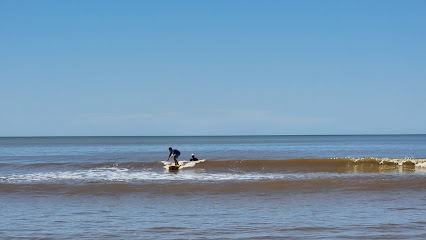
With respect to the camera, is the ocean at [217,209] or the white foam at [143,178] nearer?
the ocean at [217,209]

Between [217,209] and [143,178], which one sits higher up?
[217,209]

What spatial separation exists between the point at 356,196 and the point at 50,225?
9.32 metres

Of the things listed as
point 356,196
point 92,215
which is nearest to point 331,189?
point 356,196

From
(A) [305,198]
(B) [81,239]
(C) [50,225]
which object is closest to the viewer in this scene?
(B) [81,239]

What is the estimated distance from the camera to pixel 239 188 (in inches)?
671

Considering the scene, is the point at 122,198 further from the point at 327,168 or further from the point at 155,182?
the point at 327,168

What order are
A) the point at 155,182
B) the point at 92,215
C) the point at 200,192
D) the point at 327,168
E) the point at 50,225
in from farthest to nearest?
the point at 327,168 → the point at 155,182 → the point at 200,192 → the point at 92,215 → the point at 50,225

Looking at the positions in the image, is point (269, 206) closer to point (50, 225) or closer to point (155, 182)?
point (50, 225)

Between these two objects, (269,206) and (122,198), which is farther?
(122,198)

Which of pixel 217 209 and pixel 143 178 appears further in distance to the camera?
pixel 143 178

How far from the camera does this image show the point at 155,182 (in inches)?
769

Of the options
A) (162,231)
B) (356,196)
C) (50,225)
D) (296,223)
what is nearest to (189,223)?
(162,231)

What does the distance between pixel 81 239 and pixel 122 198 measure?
5.83 metres

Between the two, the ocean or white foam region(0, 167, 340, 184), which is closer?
the ocean
